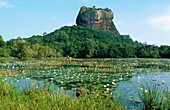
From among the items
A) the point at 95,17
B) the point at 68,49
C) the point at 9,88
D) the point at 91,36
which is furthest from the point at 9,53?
the point at 95,17

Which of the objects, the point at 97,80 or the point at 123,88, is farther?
the point at 97,80

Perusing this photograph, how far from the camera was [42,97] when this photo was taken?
910 centimetres

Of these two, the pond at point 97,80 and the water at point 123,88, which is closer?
the water at point 123,88

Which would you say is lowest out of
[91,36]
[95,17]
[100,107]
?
[100,107]

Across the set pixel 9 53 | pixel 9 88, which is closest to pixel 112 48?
pixel 9 53

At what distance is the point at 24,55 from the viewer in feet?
250

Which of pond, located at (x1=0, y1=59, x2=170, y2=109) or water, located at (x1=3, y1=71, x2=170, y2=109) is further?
pond, located at (x1=0, y1=59, x2=170, y2=109)

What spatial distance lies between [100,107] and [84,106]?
1.48ft

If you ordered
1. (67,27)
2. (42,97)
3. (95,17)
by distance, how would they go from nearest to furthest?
(42,97), (67,27), (95,17)

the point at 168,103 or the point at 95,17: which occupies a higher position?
the point at 95,17

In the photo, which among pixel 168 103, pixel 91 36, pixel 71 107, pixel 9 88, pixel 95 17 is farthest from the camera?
pixel 95 17

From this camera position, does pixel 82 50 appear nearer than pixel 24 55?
No

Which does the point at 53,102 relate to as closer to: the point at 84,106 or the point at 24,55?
the point at 84,106

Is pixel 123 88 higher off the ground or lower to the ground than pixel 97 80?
lower
